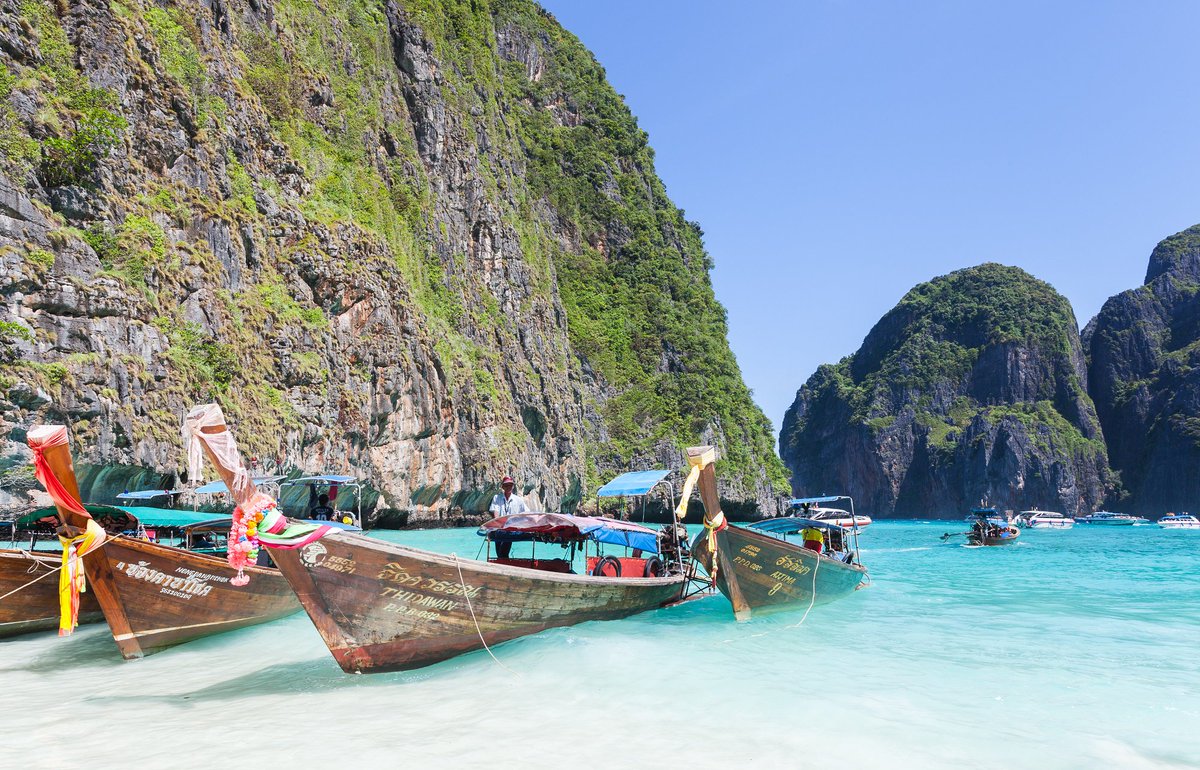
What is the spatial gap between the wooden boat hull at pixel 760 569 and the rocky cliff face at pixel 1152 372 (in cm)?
10768

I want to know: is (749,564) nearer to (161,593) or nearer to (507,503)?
(507,503)

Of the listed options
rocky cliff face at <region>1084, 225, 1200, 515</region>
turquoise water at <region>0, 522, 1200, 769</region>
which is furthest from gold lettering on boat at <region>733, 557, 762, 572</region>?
rocky cliff face at <region>1084, 225, 1200, 515</region>

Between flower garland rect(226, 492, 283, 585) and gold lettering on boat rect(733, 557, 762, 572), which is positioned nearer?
flower garland rect(226, 492, 283, 585)

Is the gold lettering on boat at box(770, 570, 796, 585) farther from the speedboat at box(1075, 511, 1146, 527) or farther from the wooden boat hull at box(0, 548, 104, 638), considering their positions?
the speedboat at box(1075, 511, 1146, 527)

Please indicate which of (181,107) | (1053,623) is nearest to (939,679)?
(1053,623)

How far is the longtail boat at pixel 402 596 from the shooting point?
7.44 meters

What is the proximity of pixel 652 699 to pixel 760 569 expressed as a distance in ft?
15.5

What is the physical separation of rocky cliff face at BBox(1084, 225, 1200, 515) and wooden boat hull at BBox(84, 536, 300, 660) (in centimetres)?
11549

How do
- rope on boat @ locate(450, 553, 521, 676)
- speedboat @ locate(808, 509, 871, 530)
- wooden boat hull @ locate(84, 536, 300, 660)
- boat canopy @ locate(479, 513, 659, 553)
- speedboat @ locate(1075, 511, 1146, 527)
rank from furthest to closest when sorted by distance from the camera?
speedboat @ locate(1075, 511, 1146, 527), speedboat @ locate(808, 509, 871, 530), boat canopy @ locate(479, 513, 659, 553), wooden boat hull @ locate(84, 536, 300, 660), rope on boat @ locate(450, 553, 521, 676)

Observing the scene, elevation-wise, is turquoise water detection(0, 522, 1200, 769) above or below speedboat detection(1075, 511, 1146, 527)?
above

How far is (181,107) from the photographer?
2800 centimetres

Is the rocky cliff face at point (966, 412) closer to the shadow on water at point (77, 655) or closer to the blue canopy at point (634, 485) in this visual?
the blue canopy at point (634, 485)

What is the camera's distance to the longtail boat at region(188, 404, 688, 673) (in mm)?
7438

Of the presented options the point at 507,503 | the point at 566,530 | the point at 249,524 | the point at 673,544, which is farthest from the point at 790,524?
the point at 249,524
